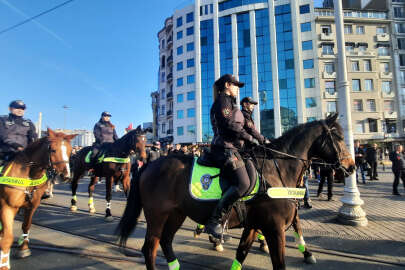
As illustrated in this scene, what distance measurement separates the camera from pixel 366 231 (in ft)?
16.5

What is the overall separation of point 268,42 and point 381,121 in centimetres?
2376

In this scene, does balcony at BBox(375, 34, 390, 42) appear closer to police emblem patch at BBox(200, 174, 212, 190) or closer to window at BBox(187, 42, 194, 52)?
window at BBox(187, 42, 194, 52)

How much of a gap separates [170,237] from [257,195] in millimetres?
1591

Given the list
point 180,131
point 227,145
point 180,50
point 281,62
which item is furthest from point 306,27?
point 227,145

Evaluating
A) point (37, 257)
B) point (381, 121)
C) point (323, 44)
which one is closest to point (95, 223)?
point (37, 257)

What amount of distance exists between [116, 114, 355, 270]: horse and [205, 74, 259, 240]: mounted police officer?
0.72 feet

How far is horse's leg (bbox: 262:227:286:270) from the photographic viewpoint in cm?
271

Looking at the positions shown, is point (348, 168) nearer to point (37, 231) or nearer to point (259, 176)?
point (259, 176)

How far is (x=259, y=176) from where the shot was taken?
2959 millimetres

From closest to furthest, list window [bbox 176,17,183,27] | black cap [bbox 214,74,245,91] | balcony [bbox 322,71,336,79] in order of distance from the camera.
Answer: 1. black cap [bbox 214,74,245,91]
2. balcony [bbox 322,71,336,79]
3. window [bbox 176,17,183,27]

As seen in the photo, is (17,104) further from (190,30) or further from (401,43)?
(401,43)

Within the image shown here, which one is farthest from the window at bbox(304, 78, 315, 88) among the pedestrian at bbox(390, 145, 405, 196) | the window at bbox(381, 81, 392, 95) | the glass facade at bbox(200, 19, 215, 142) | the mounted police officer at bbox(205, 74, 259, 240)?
the mounted police officer at bbox(205, 74, 259, 240)

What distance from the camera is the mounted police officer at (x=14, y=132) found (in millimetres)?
4285

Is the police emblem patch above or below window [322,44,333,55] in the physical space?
below
